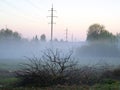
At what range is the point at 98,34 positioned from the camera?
9456cm

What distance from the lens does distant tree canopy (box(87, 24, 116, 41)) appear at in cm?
9086

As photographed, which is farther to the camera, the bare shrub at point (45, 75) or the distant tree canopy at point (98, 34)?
the distant tree canopy at point (98, 34)

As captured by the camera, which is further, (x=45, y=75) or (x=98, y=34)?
(x=98, y=34)

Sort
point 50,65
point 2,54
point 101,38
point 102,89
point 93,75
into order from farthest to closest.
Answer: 1. point 2,54
2. point 101,38
3. point 93,75
4. point 50,65
5. point 102,89

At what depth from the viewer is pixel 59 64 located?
885 inches

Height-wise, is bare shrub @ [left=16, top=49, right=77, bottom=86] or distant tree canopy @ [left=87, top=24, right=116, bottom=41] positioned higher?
distant tree canopy @ [left=87, top=24, right=116, bottom=41]

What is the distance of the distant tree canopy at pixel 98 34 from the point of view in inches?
3577

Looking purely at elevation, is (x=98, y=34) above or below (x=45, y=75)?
above

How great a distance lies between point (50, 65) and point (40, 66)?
31.1 inches

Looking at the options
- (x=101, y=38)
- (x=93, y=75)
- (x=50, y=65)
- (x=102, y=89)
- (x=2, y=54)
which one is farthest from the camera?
(x=2, y=54)

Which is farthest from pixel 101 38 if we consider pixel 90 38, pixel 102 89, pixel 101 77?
pixel 102 89

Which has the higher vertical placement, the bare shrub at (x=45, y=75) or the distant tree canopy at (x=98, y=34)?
the distant tree canopy at (x=98, y=34)

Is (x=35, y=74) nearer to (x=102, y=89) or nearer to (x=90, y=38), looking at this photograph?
(x=102, y=89)

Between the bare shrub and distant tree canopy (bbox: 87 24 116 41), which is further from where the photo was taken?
distant tree canopy (bbox: 87 24 116 41)
